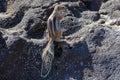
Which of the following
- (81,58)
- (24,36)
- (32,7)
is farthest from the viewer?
(32,7)

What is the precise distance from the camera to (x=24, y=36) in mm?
11281

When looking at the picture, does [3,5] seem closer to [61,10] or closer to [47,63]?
[61,10]

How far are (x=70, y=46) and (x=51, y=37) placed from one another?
22.7 inches

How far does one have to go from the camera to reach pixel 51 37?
10.7 m

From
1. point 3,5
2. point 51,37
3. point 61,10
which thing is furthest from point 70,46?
point 3,5

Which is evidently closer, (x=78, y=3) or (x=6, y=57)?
(x=6, y=57)

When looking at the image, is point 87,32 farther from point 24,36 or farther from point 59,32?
point 24,36

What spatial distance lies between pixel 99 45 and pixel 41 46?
1589 millimetres

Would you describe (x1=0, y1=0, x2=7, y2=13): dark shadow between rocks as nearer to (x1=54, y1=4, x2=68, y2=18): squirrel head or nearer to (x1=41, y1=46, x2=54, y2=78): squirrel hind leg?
(x1=54, y1=4, x2=68, y2=18): squirrel head

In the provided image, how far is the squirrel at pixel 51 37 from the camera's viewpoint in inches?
416

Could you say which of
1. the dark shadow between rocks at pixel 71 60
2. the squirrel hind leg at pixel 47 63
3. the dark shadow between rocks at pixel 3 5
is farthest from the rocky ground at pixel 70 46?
the dark shadow between rocks at pixel 3 5

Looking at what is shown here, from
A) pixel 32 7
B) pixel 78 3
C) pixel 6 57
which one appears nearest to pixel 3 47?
pixel 6 57

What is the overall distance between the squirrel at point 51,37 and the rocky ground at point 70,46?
6.0 inches

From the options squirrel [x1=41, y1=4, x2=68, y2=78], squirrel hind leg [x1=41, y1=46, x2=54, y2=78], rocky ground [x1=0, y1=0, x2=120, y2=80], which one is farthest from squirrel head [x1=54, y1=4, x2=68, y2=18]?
squirrel hind leg [x1=41, y1=46, x2=54, y2=78]
